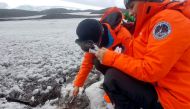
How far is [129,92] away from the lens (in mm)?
2768

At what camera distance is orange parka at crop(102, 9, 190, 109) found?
2.38 m

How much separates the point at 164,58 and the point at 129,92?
51 centimetres

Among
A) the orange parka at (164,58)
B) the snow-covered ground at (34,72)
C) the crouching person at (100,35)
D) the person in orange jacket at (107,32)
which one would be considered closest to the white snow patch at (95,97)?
the snow-covered ground at (34,72)

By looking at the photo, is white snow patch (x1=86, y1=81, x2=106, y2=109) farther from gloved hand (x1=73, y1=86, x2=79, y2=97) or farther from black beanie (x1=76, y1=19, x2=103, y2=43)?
black beanie (x1=76, y1=19, x2=103, y2=43)

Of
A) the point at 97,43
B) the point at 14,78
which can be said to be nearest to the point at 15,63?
the point at 14,78

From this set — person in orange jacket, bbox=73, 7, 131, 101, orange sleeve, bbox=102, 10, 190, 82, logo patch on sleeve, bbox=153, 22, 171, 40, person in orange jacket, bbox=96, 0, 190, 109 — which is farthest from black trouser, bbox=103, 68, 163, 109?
logo patch on sleeve, bbox=153, 22, 171, 40

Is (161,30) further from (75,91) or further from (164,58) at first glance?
(75,91)

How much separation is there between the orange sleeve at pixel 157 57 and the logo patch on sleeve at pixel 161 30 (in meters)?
0.02

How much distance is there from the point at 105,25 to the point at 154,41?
2.91 feet

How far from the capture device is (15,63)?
5.92m

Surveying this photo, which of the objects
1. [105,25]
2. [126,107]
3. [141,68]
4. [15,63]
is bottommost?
[15,63]

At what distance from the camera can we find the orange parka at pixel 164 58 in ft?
7.82

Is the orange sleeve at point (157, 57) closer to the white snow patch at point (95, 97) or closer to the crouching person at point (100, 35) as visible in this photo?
the crouching person at point (100, 35)

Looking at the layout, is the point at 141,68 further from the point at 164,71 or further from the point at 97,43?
the point at 97,43
